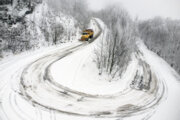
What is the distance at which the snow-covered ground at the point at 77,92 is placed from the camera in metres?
6.77

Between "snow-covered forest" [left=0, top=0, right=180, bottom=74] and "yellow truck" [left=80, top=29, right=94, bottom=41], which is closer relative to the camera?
"snow-covered forest" [left=0, top=0, right=180, bottom=74]

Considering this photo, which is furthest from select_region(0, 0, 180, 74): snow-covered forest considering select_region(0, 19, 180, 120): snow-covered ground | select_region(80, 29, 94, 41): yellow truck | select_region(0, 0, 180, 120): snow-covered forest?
select_region(80, 29, 94, 41): yellow truck

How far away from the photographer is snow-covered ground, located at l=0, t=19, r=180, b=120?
266 inches

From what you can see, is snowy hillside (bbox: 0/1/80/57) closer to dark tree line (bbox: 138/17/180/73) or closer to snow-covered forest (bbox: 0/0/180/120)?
snow-covered forest (bbox: 0/0/180/120)

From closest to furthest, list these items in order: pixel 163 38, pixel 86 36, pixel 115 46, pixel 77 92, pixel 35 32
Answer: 1. pixel 77 92
2. pixel 115 46
3. pixel 35 32
4. pixel 86 36
5. pixel 163 38

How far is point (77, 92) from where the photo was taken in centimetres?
880

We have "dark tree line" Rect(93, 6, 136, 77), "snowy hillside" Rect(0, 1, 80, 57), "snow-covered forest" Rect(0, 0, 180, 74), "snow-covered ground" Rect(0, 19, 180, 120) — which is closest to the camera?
"snow-covered ground" Rect(0, 19, 180, 120)

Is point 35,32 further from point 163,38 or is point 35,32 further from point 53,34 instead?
point 163,38

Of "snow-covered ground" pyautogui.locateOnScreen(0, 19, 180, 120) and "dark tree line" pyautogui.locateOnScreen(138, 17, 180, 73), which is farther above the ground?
"dark tree line" pyautogui.locateOnScreen(138, 17, 180, 73)

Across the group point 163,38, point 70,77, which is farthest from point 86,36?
point 163,38

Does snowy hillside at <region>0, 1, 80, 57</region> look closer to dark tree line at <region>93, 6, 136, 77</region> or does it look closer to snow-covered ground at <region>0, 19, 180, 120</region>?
snow-covered ground at <region>0, 19, 180, 120</region>

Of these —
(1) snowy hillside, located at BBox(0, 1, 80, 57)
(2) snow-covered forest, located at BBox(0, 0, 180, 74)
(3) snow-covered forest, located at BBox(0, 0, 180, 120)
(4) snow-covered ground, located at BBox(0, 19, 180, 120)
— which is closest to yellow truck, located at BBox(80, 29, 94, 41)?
(1) snowy hillside, located at BBox(0, 1, 80, 57)

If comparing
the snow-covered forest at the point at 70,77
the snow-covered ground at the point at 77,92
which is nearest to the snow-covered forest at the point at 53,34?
the snow-covered forest at the point at 70,77

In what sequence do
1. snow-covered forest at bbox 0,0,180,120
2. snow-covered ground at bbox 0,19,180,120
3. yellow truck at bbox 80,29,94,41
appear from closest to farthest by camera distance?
snow-covered ground at bbox 0,19,180,120 → snow-covered forest at bbox 0,0,180,120 → yellow truck at bbox 80,29,94,41
